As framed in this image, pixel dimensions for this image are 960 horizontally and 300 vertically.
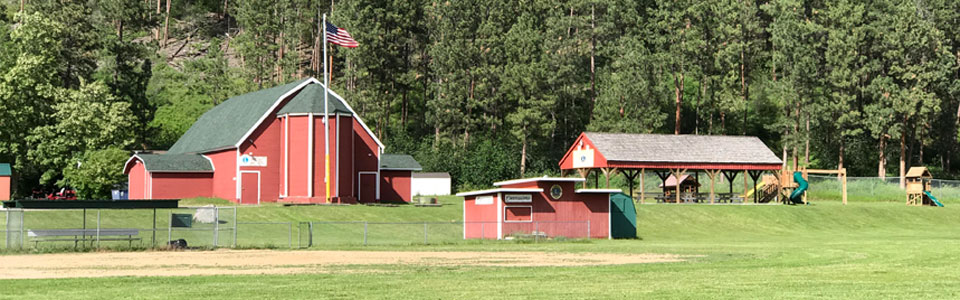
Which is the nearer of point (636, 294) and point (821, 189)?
point (636, 294)

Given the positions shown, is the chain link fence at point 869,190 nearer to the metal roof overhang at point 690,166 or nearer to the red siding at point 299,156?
the metal roof overhang at point 690,166

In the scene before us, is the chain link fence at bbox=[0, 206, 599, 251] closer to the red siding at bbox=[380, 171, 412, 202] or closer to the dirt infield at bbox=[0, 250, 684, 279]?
the dirt infield at bbox=[0, 250, 684, 279]

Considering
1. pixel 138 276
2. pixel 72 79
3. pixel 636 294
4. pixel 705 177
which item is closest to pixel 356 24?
pixel 72 79

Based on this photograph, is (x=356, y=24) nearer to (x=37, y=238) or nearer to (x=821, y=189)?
(x=821, y=189)

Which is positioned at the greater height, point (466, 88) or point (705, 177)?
point (466, 88)

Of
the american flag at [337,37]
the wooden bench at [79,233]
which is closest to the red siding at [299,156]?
the american flag at [337,37]

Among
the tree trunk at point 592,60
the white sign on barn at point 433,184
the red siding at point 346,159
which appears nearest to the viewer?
the red siding at point 346,159

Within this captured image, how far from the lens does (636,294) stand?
21.7 meters

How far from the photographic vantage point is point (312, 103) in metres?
61.7

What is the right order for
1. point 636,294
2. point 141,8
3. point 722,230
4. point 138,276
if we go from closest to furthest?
point 636,294
point 138,276
point 722,230
point 141,8

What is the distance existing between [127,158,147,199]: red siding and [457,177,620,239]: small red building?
25877 mm

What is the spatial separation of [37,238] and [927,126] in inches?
3122

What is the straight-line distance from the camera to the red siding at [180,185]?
2461 inches

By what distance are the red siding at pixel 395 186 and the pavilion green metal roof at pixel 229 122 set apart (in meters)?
8.70
